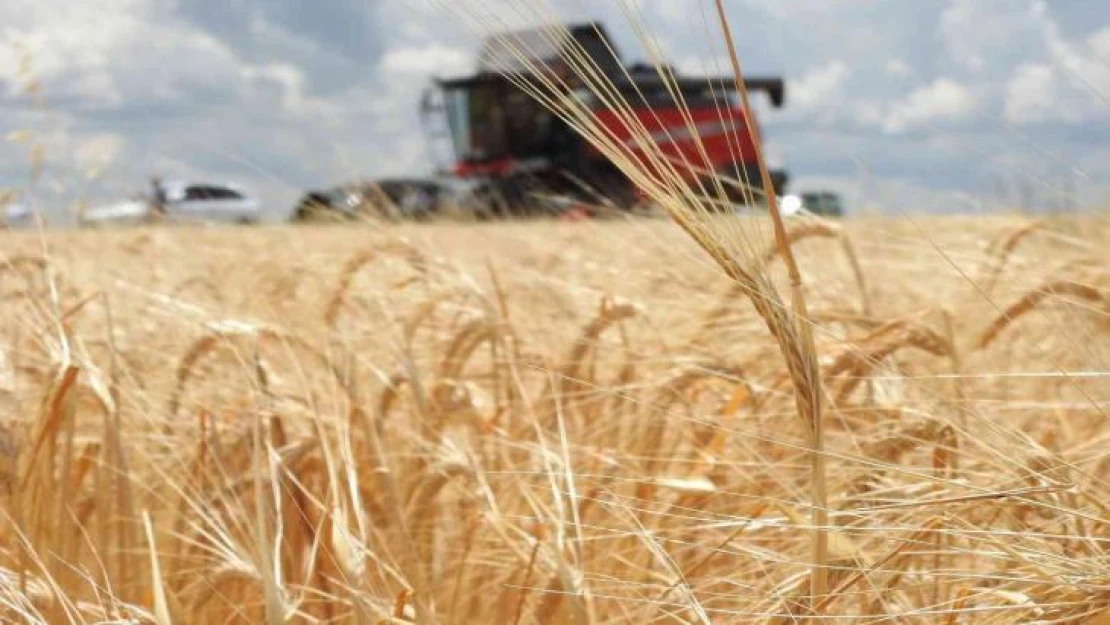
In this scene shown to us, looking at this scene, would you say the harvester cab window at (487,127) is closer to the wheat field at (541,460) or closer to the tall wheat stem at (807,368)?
the wheat field at (541,460)

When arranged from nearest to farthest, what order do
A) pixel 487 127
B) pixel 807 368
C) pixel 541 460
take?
pixel 807 368
pixel 541 460
pixel 487 127

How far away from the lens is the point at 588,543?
1.25 meters

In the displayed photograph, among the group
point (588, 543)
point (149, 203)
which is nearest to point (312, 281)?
point (149, 203)

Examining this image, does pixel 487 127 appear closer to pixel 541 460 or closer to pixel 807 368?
pixel 541 460

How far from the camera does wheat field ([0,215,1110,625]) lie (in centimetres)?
84

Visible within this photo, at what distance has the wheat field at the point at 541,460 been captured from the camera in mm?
836

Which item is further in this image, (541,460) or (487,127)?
(487,127)

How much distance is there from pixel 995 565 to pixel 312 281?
1742 mm

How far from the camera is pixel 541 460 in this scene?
4.36 feet

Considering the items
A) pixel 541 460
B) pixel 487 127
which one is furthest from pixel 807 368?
pixel 487 127

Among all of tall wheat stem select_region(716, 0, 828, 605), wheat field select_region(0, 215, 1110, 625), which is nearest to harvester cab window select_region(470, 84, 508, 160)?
wheat field select_region(0, 215, 1110, 625)

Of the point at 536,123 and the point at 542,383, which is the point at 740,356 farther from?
the point at 536,123

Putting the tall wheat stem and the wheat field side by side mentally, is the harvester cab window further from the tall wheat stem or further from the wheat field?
the tall wheat stem

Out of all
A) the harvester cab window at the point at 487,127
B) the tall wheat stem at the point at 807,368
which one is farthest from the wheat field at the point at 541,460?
the harvester cab window at the point at 487,127
